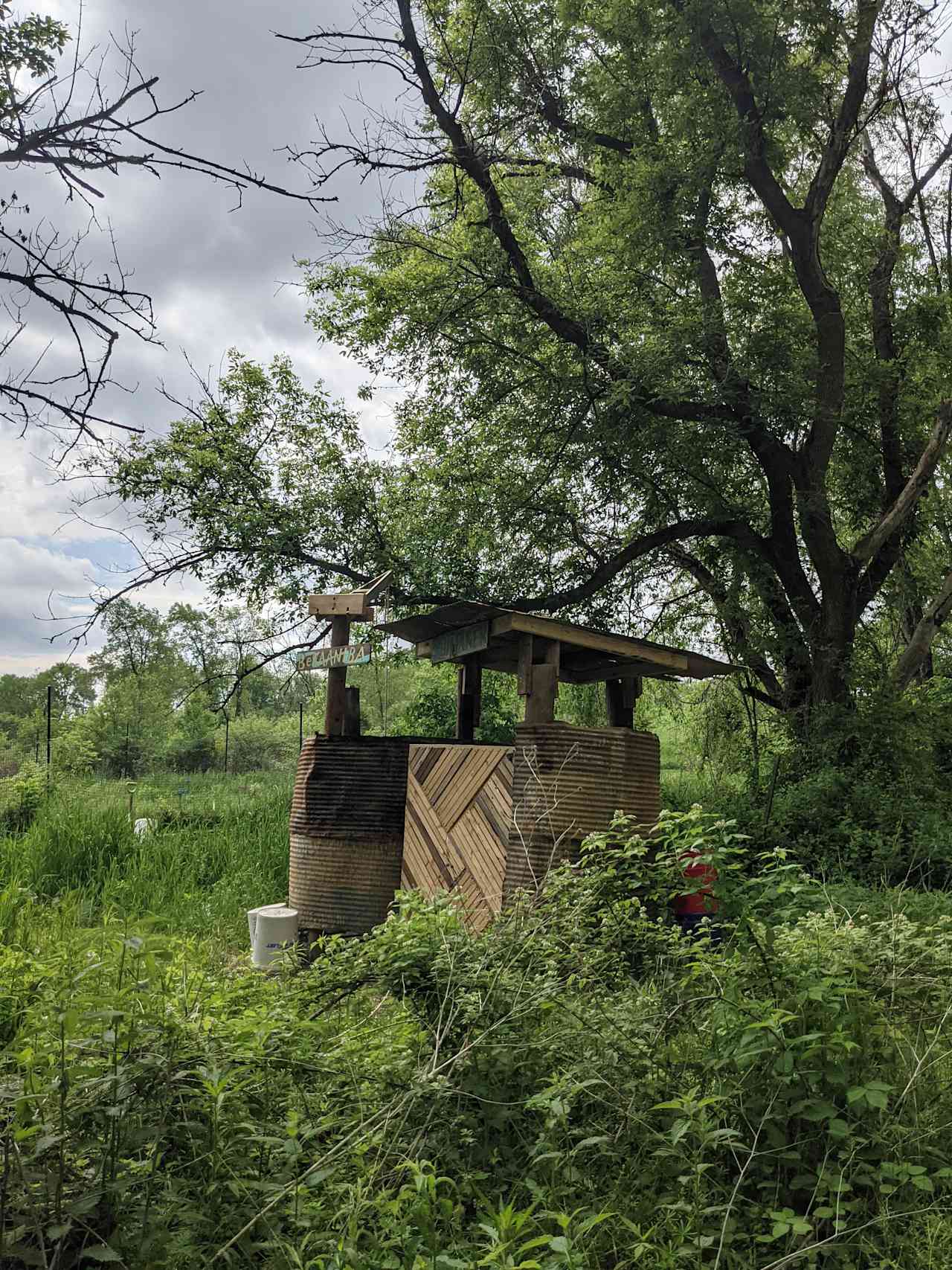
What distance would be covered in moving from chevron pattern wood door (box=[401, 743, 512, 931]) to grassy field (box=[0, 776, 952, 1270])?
A: 1.81 metres

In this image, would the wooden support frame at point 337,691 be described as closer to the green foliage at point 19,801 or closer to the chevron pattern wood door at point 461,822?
the chevron pattern wood door at point 461,822

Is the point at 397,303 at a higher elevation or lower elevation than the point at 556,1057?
higher

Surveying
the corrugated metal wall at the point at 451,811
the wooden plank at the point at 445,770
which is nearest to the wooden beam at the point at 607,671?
the corrugated metal wall at the point at 451,811

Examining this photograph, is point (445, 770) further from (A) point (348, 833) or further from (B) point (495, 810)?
(A) point (348, 833)

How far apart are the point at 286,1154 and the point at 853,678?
1022 cm

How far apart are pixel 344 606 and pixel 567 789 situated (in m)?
2.75

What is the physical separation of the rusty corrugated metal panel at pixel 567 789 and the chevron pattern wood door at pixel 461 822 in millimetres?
154

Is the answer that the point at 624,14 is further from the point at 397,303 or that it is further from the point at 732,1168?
the point at 732,1168

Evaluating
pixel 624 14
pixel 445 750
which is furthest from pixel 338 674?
pixel 624 14

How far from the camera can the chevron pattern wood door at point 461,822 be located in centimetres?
630

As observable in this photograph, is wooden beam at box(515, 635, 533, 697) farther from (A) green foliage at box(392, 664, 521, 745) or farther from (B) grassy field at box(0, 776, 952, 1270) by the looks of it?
(A) green foliage at box(392, 664, 521, 745)

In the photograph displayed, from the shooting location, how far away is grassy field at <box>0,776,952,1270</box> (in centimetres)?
279

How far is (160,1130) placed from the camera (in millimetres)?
2916

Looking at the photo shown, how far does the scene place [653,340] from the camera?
413 inches
